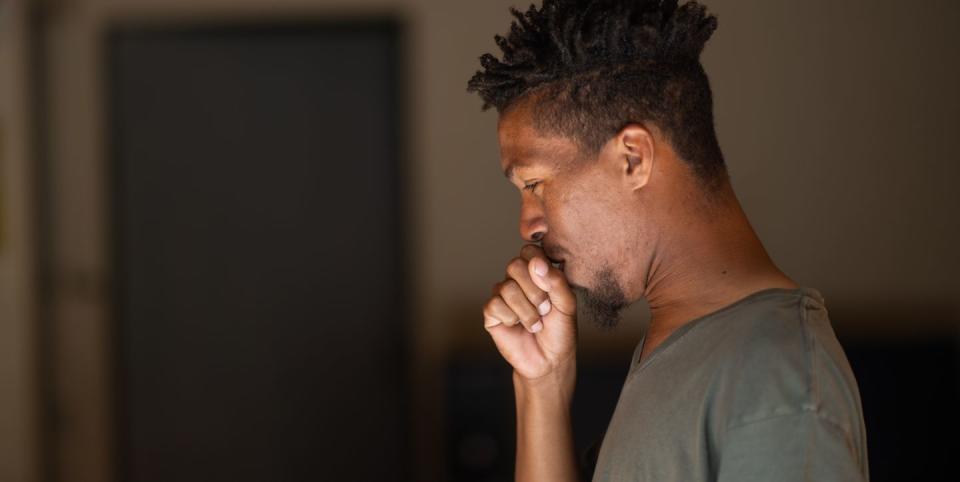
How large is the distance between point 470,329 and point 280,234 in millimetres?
668

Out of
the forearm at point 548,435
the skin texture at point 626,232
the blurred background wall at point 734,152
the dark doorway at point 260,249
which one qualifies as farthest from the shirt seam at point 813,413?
the dark doorway at point 260,249

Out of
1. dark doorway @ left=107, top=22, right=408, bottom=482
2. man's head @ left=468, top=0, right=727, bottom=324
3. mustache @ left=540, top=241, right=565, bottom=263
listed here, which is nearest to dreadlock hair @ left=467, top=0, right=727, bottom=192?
man's head @ left=468, top=0, right=727, bottom=324

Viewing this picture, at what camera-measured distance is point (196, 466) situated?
3080 millimetres

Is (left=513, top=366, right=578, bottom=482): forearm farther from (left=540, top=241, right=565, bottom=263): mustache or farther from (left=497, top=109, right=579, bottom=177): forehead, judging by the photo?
(left=497, top=109, right=579, bottom=177): forehead

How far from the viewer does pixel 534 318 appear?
116 centimetres

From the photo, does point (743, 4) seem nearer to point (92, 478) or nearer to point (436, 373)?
point (436, 373)

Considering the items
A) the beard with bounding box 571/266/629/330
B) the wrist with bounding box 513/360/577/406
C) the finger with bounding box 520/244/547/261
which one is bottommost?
the wrist with bounding box 513/360/577/406

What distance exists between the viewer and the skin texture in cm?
99

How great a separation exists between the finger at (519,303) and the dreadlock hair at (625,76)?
0.67 feet

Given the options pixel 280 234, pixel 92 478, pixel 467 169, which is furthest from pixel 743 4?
pixel 92 478

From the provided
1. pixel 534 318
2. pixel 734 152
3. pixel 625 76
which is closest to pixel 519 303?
pixel 534 318

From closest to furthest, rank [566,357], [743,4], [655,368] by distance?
[655,368], [566,357], [743,4]

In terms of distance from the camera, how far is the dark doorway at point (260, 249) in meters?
3.00

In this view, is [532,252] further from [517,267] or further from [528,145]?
[528,145]
